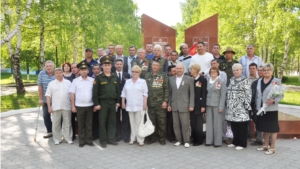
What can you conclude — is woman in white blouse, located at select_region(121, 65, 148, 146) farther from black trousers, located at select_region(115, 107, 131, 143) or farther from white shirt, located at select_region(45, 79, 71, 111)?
white shirt, located at select_region(45, 79, 71, 111)

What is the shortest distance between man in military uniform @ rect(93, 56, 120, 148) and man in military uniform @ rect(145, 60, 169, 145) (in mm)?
721

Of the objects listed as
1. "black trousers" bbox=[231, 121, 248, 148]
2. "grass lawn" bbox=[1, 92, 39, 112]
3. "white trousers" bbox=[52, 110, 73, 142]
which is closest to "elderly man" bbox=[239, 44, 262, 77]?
"black trousers" bbox=[231, 121, 248, 148]

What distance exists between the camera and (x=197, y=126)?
5531 millimetres

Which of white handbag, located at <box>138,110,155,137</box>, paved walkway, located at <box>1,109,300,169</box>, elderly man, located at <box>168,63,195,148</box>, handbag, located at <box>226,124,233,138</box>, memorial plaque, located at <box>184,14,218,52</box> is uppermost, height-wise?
memorial plaque, located at <box>184,14,218,52</box>

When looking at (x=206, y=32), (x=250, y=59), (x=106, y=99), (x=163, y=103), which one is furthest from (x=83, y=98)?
(x=206, y=32)

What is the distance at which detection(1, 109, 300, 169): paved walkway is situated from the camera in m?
4.46

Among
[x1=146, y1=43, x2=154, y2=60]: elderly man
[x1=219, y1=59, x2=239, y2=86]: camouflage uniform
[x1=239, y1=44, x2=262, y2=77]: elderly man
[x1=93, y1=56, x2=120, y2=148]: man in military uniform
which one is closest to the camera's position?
[x1=93, y1=56, x2=120, y2=148]: man in military uniform

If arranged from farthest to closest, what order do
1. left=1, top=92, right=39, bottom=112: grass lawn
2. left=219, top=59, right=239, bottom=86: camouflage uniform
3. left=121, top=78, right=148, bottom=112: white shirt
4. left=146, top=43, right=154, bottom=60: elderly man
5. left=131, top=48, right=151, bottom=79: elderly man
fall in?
left=1, top=92, right=39, bottom=112: grass lawn
left=146, top=43, right=154, bottom=60: elderly man
left=219, top=59, right=239, bottom=86: camouflage uniform
left=131, top=48, right=151, bottom=79: elderly man
left=121, top=78, right=148, bottom=112: white shirt

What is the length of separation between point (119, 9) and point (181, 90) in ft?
64.0

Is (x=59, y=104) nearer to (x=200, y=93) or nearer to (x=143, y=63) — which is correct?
(x=143, y=63)

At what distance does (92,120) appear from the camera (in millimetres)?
5844

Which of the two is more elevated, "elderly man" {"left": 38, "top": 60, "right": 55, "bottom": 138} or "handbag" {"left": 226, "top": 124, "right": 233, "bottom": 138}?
"elderly man" {"left": 38, "top": 60, "right": 55, "bottom": 138}

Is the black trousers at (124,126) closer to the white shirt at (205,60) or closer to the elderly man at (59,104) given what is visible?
the elderly man at (59,104)

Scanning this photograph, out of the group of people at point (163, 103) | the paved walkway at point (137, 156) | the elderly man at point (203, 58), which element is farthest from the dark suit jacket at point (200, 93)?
the elderly man at point (203, 58)
